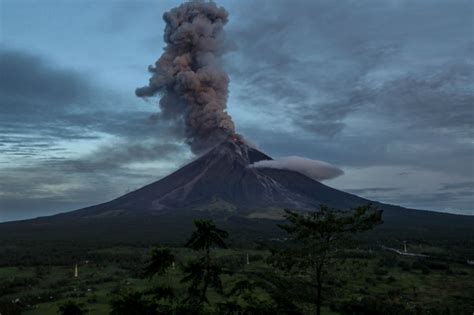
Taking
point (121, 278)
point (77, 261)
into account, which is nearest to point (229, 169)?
point (77, 261)

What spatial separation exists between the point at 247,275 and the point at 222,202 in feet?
327

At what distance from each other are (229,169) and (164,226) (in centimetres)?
6164

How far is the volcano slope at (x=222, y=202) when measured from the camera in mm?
102000

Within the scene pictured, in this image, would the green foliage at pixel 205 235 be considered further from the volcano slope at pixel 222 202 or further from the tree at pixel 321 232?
the volcano slope at pixel 222 202

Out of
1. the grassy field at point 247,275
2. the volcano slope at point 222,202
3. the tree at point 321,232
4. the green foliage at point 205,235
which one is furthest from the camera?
the volcano slope at point 222,202

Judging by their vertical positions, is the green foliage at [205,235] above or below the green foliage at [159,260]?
above

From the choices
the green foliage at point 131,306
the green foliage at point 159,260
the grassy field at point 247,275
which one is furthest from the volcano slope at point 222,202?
the green foliage at point 159,260

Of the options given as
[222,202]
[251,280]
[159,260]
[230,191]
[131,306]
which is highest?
[230,191]

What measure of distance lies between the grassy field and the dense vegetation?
0.06 m

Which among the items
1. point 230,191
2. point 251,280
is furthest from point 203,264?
point 230,191

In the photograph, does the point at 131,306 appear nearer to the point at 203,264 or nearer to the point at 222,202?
the point at 203,264

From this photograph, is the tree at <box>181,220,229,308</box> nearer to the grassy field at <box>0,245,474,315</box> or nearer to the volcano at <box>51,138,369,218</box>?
the grassy field at <box>0,245,474,315</box>

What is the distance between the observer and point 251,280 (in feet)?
87.7

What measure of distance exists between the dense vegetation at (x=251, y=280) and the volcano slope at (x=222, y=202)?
167 feet
